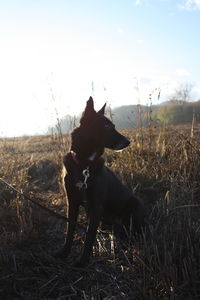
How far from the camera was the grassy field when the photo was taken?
2131mm

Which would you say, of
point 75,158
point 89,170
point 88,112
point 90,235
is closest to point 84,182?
point 89,170

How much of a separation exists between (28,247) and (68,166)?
2.76ft

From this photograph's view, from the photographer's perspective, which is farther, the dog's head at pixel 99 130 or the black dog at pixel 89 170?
the dog's head at pixel 99 130

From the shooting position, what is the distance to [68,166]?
2881 millimetres

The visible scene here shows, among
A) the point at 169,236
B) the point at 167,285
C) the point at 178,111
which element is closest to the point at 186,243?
the point at 169,236

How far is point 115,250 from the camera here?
9.67 ft

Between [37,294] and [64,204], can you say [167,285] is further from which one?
[64,204]

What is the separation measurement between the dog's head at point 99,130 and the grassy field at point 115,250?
2.57 ft

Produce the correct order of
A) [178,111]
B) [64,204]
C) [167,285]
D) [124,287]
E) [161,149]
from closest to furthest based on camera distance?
[167,285], [124,287], [64,204], [161,149], [178,111]

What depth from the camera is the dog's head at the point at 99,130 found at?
2920 millimetres

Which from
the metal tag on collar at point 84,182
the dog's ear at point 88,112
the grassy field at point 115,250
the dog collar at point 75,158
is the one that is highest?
the dog's ear at point 88,112

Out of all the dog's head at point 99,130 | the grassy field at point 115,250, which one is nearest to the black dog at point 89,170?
the dog's head at point 99,130

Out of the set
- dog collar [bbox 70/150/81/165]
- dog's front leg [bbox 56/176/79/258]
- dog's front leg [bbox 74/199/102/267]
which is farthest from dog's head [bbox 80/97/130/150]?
dog's front leg [bbox 74/199/102/267]

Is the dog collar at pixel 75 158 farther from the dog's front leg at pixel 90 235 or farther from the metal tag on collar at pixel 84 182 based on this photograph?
the dog's front leg at pixel 90 235
